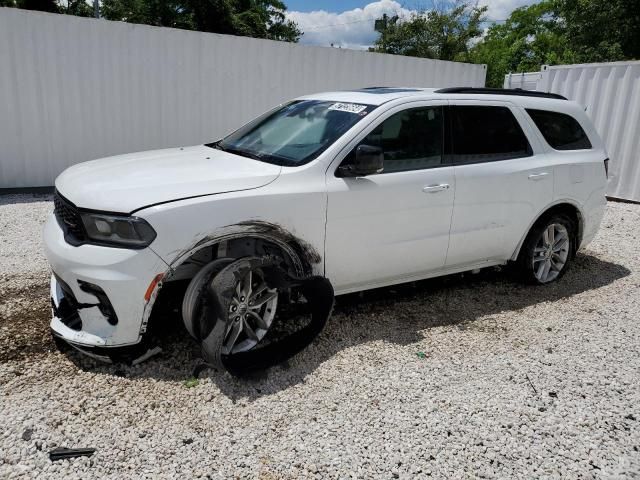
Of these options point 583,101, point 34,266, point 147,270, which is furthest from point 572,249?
point 583,101

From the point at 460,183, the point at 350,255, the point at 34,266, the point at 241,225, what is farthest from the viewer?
the point at 34,266

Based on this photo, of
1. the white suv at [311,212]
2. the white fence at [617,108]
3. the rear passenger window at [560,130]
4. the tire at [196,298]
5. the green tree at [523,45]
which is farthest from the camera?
the green tree at [523,45]

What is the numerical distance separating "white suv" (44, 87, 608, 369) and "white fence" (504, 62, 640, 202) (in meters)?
5.39

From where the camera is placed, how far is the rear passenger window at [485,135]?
4.45 m

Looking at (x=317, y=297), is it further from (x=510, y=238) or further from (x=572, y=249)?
(x=572, y=249)

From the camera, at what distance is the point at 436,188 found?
4.18 meters

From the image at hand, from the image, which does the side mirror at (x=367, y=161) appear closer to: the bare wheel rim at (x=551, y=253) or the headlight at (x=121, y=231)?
the headlight at (x=121, y=231)

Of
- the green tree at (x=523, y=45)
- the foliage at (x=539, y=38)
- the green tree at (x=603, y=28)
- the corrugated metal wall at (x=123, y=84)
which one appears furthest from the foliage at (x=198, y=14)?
the corrugated metal wall at (x=123, y=84)

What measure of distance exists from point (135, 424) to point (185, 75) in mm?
7418

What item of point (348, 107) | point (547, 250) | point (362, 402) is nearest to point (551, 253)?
point (547, 250)

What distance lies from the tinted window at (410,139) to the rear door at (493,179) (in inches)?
7.0

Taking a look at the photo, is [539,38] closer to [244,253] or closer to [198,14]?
[198,14]

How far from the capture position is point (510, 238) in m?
4.81

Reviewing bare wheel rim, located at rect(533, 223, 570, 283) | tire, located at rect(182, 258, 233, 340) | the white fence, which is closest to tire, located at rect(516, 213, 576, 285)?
bare wheel rim, located at rect(533, 223, 570, 283)
